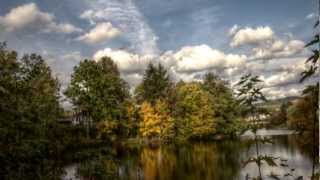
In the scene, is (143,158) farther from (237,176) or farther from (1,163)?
(1,163)

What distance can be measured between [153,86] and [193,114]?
11340 mm

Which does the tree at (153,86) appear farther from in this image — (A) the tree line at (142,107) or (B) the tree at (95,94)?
(B) the tree at (95,94)

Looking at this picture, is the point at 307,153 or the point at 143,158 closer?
the point at 307,153

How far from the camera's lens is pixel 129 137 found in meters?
62.9

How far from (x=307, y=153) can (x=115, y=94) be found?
30894 mm

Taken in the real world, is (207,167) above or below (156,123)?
below

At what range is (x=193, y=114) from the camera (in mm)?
66250

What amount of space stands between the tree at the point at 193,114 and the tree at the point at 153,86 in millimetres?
5396

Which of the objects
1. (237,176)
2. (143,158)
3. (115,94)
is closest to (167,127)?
(115,94)

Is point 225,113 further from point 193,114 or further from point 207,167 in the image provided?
point 207,167

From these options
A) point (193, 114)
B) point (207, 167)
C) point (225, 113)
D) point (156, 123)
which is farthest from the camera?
point (225, 113)

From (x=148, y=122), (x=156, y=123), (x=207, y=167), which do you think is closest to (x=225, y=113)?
(x=156, y=123)

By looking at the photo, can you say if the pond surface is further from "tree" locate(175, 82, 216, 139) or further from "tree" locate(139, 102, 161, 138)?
"tree" locate(175, 82, 216, 139)

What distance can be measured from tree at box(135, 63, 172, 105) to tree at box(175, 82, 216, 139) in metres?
5.40
